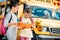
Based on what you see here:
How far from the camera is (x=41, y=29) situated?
98cm

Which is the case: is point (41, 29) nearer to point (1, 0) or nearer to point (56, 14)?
point (56, 14)

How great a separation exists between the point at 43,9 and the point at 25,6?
12cm

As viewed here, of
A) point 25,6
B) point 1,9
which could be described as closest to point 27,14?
point 25,6

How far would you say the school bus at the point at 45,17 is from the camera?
98 cm

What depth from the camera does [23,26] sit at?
962 millimetres

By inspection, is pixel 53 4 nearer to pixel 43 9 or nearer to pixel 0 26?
pixel 43 9

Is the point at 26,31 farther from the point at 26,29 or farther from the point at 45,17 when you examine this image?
the point at 45,17

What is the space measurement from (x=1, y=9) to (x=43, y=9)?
261 millimetres

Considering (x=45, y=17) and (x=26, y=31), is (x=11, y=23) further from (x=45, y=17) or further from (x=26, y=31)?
(x=45, y=17)

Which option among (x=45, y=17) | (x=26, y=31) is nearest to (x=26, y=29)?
(x=26, y=31)

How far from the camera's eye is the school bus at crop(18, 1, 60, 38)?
0.98 m

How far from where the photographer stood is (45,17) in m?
1.00

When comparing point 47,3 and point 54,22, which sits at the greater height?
point 47,3

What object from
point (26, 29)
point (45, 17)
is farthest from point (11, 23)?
point (45, 17)
